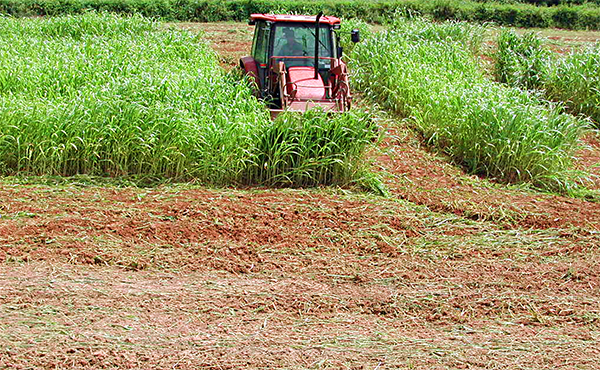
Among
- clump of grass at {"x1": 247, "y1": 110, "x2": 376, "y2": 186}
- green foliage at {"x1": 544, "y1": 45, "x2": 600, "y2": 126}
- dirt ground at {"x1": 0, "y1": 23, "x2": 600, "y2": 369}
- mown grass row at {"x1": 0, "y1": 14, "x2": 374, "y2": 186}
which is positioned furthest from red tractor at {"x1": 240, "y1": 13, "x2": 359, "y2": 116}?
green foliage at {"x1": 544, "y1": 45, "x2": 600, "y2": 126}

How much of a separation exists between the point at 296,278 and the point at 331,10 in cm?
1933

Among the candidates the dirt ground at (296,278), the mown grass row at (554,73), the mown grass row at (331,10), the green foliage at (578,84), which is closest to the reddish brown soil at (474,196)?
the dirt ground at (296,278)

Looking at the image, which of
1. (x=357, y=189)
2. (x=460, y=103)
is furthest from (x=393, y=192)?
(x=460, y=103)

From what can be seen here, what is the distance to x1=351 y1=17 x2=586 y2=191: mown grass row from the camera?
Answer: 293 inches

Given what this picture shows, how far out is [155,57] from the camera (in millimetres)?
10867

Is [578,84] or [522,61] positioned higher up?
[522,61]

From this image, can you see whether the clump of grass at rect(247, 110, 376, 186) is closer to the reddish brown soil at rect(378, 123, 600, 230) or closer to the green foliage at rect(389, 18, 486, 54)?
the reddish brown soil at rect(378, 123, 600, 230)

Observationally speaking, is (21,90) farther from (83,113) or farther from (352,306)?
(352,306)

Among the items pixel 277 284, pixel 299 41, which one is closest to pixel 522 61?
pixel 299 41

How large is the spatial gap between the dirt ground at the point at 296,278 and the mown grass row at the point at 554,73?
4545 mm

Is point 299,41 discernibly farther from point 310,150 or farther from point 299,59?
point 310,150

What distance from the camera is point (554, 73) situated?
37.1 ft

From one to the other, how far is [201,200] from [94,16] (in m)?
10.0

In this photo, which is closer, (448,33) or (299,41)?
(299,41)
